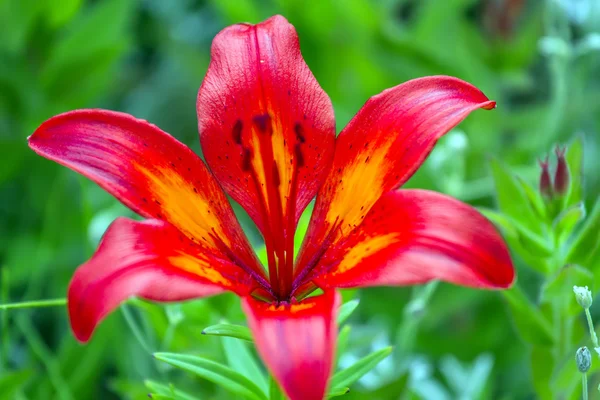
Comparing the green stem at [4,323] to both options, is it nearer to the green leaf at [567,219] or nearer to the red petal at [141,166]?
the red petal at [141,166]

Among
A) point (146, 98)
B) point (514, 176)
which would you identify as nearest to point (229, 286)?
point (514, 176)

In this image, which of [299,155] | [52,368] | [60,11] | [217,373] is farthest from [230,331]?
[60,11]

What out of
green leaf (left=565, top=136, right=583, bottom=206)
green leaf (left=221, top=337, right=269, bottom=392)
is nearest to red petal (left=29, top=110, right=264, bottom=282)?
green leaf (left=221, top=337, right=269, bottom=392)

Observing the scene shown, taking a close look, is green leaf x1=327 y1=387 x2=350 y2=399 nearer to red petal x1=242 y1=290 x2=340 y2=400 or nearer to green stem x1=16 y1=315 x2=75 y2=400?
red petal x1=242 y1=290 x2=340 y2=400

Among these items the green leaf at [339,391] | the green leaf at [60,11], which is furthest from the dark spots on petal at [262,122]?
the green leaf at [60,11]

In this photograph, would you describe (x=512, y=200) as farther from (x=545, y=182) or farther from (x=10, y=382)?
(x=10, y=382)

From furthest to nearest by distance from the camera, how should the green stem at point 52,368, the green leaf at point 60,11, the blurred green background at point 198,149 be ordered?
the green leaf at point 60,11
the blurred green background at point 198,149
the green stem at point 52,368

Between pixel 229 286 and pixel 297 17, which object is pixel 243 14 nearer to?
pixel 297 17
